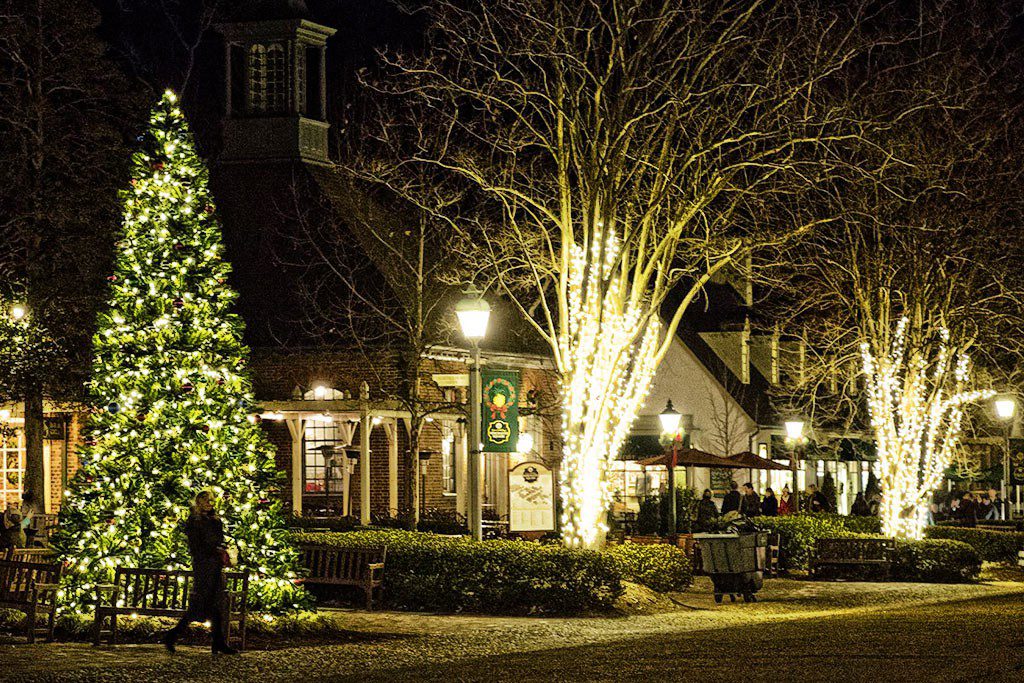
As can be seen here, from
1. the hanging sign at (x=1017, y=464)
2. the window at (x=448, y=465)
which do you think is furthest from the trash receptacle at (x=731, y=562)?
the hanging sign at (x=1017, y=464)

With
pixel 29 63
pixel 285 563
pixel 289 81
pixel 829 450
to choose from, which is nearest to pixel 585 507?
pixel 285 563

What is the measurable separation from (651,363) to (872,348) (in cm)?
962

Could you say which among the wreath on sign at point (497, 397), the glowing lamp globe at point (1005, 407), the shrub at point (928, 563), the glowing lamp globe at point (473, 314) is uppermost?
the glowing lamp globe at point (473, 314)

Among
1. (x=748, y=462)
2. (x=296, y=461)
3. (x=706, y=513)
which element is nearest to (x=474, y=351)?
(x=706, y=513)

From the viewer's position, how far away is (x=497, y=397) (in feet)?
72.1

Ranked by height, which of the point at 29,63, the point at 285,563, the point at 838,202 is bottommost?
the point at 285,563

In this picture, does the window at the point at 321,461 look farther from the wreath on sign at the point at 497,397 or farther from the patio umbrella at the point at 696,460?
the wreath on sign at the point at 497,397

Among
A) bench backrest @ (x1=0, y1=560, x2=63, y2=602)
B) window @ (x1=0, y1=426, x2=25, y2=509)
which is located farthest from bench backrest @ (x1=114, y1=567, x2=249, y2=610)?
window @ (x1=0, y1=426, x2=25, y2=509)

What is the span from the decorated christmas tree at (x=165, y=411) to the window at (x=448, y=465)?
19422 millimetres

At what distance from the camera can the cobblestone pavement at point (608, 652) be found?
13.9 meters

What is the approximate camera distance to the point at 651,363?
78.5ft

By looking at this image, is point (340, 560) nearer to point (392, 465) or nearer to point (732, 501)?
point (732, 501)

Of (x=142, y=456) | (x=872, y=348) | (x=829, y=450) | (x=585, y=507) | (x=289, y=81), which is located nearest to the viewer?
(x=142, y=456)

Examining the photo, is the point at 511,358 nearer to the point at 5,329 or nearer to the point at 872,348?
the point at 872,348
